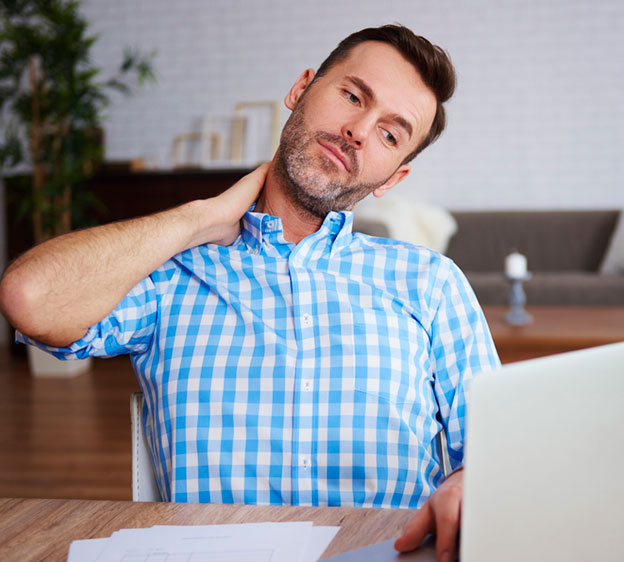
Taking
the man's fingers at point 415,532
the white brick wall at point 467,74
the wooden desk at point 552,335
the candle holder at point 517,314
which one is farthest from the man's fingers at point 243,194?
the white brick wall at point 467,74

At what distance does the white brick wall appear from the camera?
14.7ft

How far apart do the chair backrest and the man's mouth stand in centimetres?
53

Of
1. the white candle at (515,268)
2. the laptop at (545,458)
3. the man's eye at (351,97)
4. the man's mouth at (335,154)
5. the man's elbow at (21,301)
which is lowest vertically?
the white candle at (515,268)

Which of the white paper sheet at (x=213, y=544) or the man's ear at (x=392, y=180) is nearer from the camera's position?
the white paper sheet at (x=213, y=544)

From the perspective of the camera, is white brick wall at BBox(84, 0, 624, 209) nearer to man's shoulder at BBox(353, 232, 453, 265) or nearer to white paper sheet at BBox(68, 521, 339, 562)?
man's shoulder at BBox(353, 232, 453, 265)

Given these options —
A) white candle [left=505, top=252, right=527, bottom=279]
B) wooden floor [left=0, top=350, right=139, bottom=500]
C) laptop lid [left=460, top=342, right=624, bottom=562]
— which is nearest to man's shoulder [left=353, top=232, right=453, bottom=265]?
laptop lid [left=460, top=342, right=624, bottom=562]

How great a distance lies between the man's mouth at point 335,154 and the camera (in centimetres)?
123

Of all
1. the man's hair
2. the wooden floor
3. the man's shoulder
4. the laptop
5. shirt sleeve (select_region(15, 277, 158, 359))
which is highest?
the man's hair

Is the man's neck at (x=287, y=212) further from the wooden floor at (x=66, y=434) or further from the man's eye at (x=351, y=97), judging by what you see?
the wooden floor at (x=66, y=434)

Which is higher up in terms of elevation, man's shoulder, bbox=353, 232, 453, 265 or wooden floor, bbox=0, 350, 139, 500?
man's shoulder, bbox=353, 232, 453, 265

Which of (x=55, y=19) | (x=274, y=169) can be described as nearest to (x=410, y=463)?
(x=274, y=169)

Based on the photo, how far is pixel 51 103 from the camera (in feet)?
12.6

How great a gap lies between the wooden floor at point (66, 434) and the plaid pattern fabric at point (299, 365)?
143cm

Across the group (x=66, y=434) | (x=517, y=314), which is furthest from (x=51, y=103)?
(x=517, y=314)
